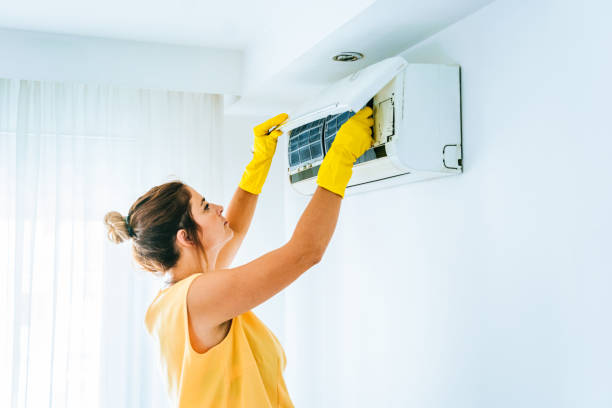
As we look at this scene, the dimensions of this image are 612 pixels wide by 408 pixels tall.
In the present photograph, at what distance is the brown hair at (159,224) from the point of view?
60.2 inches

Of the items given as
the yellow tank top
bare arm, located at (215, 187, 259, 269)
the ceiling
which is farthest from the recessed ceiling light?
the yellow tank top

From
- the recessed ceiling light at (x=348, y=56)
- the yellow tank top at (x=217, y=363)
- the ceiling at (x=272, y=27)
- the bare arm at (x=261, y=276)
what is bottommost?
the yellow tank top at (x=217, y=363)

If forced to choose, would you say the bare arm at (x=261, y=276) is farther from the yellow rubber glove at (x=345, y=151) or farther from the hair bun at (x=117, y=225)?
the hair bun at (x=117, y=225)

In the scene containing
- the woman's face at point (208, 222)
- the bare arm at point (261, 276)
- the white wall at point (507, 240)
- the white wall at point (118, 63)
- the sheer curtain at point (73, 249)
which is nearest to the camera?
the white wall at point (507, 240)

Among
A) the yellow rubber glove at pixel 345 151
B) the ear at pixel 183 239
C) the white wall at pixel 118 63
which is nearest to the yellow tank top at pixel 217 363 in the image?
the ear at pixel 183 239

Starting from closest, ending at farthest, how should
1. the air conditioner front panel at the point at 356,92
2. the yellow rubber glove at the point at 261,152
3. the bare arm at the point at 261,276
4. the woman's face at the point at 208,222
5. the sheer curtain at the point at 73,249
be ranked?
the bare arm at the point at 261,276
the air conditioner front panel at the point at 356,92
the woman's face at the point at 208,222
the yellow rubber glove at the point at 261,152
the sheer curtain at the point at 73,249

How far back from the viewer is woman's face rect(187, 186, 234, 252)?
1.60 m

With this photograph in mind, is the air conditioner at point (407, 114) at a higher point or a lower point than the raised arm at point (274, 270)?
higher

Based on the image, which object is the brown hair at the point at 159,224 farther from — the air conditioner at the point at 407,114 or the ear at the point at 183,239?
the air conditioner at the point at 407,114

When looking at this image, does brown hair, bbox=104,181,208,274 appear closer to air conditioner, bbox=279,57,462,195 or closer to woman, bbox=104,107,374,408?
woman, bbox=104,107,374,408

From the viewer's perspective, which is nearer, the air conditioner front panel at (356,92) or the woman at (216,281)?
the woman at (216,281)

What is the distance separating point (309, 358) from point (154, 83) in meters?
1.35

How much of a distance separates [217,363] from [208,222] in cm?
39

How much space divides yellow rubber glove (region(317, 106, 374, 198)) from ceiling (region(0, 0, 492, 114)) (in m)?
0.27
